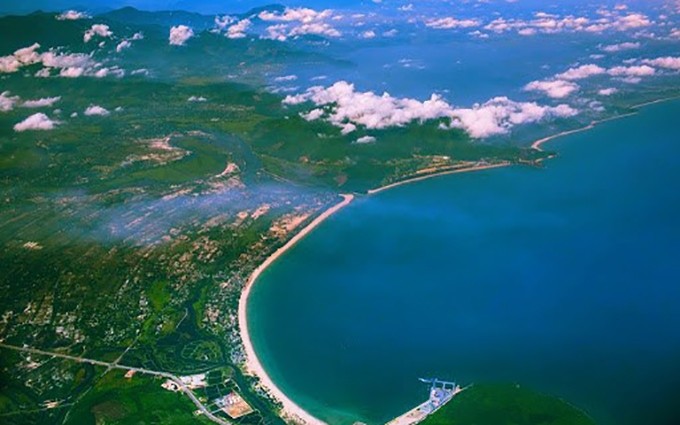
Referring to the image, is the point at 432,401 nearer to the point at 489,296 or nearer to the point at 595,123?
the point at 489,296

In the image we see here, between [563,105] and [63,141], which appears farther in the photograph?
[563,105]

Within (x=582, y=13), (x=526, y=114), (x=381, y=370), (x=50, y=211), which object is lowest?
(x=381, y=370)

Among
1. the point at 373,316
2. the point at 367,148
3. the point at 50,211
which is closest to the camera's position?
the point at 373,316

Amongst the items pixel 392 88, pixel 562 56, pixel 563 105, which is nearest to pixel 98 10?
pixel 392 88

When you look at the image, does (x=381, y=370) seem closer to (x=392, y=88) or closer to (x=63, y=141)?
(x=63, y=141)

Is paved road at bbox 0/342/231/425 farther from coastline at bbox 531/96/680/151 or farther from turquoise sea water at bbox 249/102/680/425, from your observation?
coastline at bbox 531/96/680/151

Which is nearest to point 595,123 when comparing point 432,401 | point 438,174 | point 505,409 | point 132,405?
point 438,174
